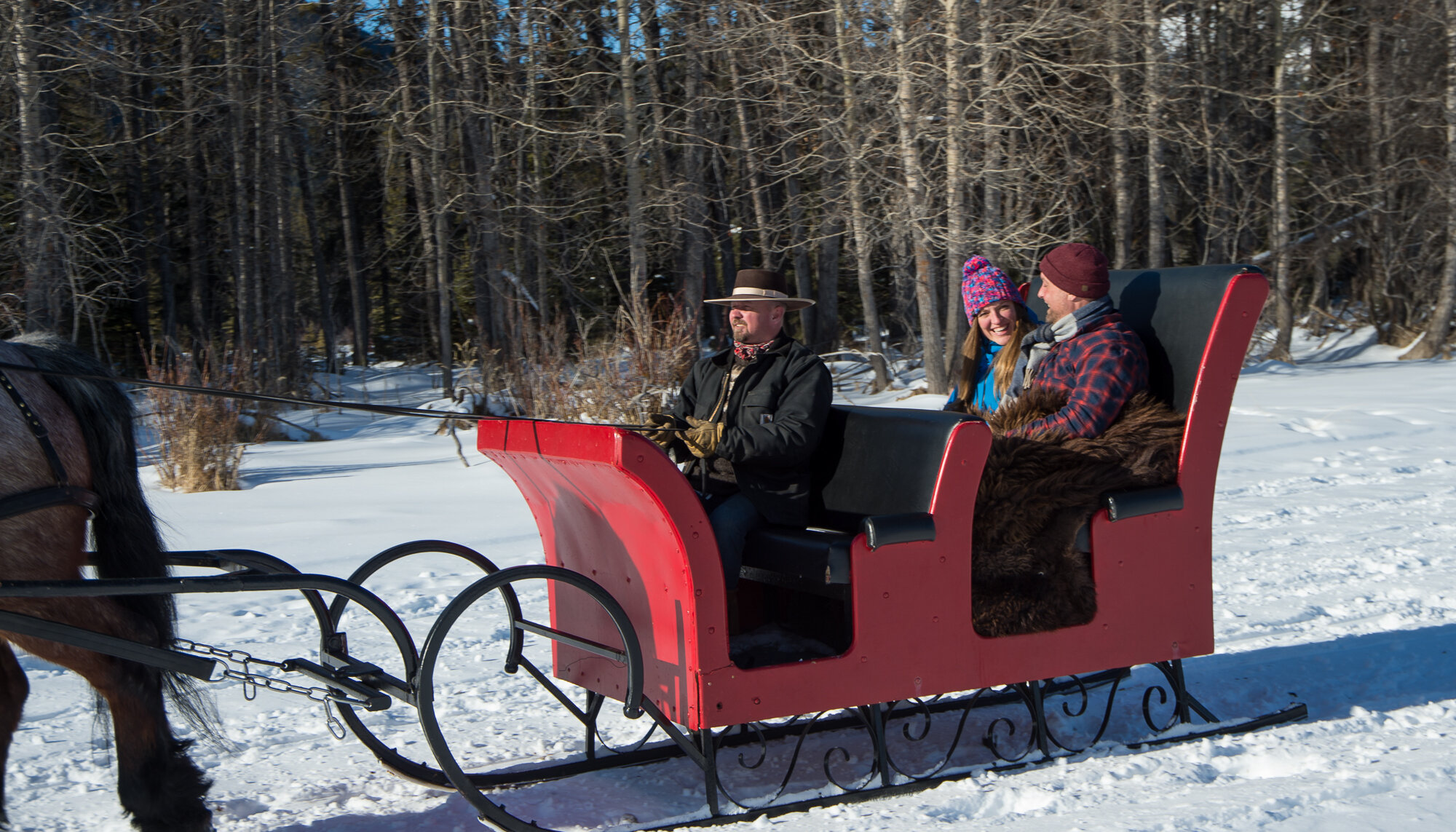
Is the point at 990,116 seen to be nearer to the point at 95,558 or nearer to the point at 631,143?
the point at 631,143

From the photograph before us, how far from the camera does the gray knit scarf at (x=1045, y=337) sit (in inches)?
143

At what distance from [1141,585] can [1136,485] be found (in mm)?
297

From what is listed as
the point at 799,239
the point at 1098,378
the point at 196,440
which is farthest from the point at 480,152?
the point at 1098,378

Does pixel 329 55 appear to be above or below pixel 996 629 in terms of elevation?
above

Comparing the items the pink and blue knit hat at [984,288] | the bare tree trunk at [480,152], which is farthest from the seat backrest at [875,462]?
the bare tree trunk at [480,152]

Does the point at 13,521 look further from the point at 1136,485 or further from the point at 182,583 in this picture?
the point at 1136,485

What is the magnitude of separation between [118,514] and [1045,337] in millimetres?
2906

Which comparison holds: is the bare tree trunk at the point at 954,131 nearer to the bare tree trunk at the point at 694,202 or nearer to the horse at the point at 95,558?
the bare tree trunk at the point at 694,202

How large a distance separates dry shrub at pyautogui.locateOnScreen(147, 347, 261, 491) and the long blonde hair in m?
5.76

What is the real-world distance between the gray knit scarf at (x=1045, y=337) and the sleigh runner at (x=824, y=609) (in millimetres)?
231

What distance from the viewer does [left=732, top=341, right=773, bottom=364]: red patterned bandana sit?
11.8 feet

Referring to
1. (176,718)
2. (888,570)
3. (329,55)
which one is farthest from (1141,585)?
(329,55)

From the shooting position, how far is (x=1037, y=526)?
3316 millimetres

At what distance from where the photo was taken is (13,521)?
2.75 m
